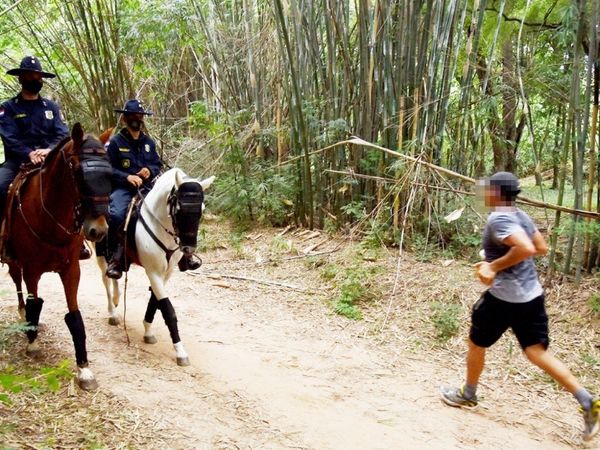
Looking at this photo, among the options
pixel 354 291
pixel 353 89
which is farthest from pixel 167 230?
pixel 353 89

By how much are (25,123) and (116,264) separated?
125 centimetres

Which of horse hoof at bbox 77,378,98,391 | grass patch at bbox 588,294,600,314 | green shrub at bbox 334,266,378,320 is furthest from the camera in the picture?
green shrub at bbox 334,266,378,320

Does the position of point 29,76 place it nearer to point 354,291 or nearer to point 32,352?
point 32,352

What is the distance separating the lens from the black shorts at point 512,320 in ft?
9.77

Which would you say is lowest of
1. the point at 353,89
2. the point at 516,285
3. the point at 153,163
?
the point at 516,285

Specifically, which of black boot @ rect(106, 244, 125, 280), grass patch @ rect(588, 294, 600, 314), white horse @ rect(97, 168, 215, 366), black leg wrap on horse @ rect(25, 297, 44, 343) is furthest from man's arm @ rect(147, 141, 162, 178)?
grass patch @ rect(588, 294, 600, 314)

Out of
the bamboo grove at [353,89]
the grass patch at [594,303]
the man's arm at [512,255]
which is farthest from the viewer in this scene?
the bamboo grove at [353,89]

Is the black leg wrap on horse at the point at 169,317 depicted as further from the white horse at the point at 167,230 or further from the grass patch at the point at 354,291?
the grass patch at the point at 354,291

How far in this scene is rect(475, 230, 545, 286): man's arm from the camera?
2.80 meters

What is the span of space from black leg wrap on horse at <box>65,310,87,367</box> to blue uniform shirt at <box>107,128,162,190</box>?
136 centimetres

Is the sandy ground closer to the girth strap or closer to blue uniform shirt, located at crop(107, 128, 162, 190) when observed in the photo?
the girth strap

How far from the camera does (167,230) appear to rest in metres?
3.81

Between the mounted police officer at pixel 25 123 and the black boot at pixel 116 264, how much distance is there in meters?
0.24

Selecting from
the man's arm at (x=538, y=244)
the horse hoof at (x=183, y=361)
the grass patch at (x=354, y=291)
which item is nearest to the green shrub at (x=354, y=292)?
the grass patch at (x=354, y=291)
